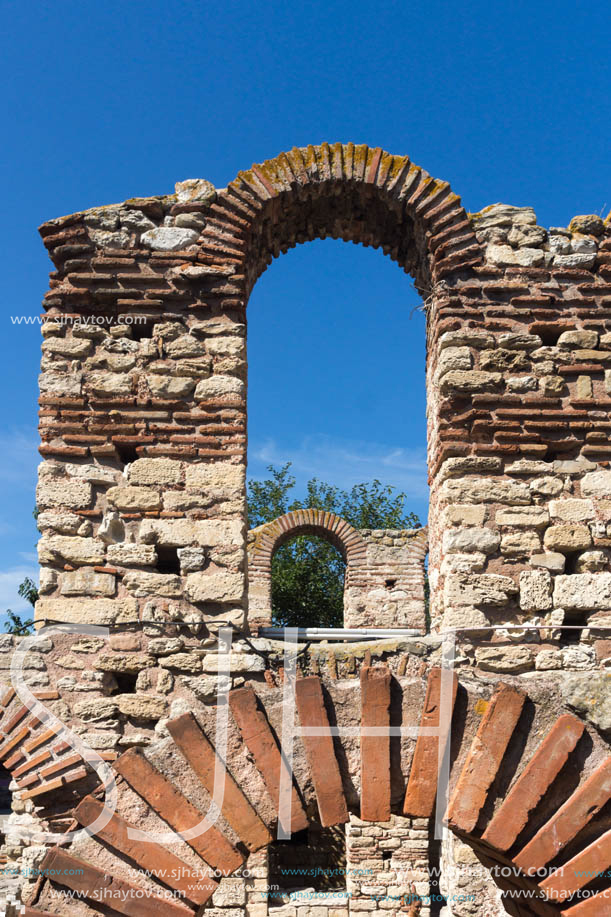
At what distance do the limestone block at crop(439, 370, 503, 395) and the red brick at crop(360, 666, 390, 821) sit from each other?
2.52 m

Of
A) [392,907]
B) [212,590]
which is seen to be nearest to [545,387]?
[212,590]

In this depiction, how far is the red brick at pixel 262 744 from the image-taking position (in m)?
2.58

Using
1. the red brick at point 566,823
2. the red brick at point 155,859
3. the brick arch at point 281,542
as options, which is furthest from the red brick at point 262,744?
the brick arch at point 281,542

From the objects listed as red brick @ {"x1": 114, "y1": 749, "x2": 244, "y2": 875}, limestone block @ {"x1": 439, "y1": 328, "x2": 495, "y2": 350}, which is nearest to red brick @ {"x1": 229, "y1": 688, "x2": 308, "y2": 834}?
red brick @ {"x1": 114, "y1": 749, "x2": 244, "y2": 875}

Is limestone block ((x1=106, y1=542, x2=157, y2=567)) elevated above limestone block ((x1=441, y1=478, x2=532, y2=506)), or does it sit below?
below

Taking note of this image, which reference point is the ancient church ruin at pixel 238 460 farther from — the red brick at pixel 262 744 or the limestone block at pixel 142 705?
the red brick at pixel 262 744

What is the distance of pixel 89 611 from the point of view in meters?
4.40

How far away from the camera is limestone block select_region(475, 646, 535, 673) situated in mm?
4316

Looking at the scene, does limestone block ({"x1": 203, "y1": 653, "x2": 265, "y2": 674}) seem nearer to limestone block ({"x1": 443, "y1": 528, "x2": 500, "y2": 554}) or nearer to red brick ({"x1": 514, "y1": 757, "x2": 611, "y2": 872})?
limestone block ({"x1": 443, "y1": 528, "x2": 500, "y2": 554})

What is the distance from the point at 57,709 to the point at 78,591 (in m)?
0.66

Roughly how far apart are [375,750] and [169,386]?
2.80 meters

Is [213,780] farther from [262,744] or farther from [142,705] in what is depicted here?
[142,705]

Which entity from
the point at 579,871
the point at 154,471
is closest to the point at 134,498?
the point at 154,471

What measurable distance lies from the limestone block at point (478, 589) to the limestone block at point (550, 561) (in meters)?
0.20
